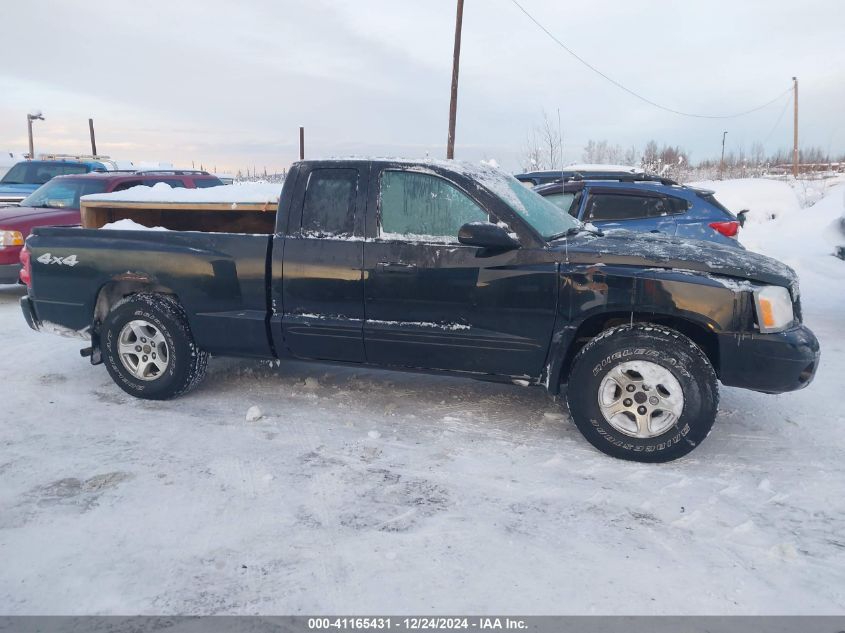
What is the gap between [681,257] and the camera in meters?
3.56

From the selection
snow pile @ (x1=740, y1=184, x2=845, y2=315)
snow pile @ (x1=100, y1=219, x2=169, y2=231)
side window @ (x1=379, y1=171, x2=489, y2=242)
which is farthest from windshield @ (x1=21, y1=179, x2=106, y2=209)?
snow pile @ (x1=740, y1=184, x2=845, y2=315)

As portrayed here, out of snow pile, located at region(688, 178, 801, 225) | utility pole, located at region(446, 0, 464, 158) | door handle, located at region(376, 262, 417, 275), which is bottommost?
door handle, located at region(376, 262, 417, 275)

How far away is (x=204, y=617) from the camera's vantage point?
2279 millimetres

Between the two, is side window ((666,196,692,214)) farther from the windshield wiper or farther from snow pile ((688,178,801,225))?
snow pile ((688,178,801,225))

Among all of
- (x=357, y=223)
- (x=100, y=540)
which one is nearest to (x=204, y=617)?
(x=100, y=540)

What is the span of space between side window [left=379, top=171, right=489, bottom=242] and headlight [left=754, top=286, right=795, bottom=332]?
166cm

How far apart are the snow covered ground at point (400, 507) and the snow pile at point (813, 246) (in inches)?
162

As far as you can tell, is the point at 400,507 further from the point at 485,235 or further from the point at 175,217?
the point at 175,217

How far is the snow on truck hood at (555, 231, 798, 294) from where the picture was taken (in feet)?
11.4

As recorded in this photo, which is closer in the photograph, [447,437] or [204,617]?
[204,617]

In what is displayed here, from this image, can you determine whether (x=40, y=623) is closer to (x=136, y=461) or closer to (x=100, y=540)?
(x=100, y=540)

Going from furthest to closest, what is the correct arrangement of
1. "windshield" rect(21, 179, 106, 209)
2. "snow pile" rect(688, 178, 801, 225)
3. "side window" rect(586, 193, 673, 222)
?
"snow pile" rect(688, 178, 801, 225)
"windshield" rect(21, 179, 106, 209)
"side window" rect(586, 193, 673, 222)

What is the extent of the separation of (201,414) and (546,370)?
8.03 ft

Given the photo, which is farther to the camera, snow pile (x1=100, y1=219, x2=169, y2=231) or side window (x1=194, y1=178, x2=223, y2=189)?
side window (x1=194, y1=178, x2=223, y2=189)
